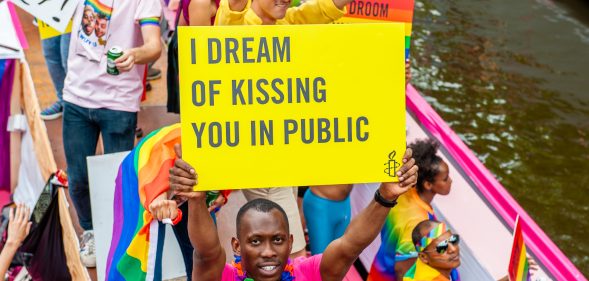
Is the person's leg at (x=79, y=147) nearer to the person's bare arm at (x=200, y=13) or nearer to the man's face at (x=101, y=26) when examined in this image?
the man's face at (x=101, y=26)

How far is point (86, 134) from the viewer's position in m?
4.20

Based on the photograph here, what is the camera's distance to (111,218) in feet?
13.1

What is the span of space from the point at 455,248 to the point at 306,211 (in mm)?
994

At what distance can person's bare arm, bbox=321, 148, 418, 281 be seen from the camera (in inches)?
104

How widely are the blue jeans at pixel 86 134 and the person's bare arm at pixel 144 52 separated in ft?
1.59

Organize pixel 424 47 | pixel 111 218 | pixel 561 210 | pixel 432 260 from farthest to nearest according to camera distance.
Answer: pixel 424 47, pixel 561 210, pixel 111 218, pixel 432 260

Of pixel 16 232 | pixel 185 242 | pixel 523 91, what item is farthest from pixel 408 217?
pixel 523 91

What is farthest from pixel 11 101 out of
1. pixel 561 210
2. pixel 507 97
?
pixel 507 97

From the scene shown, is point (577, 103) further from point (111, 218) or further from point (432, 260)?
point (111, 218)

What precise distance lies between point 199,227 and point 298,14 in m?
1.84

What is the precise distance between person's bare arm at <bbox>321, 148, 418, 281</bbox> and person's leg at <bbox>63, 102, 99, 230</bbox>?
183 centimetres

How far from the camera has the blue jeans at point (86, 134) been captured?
4102 mm

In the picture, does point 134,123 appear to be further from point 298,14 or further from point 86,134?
point 298,14

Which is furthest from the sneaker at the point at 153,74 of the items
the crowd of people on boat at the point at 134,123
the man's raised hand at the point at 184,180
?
the man's raised hand at the point at 184,180
